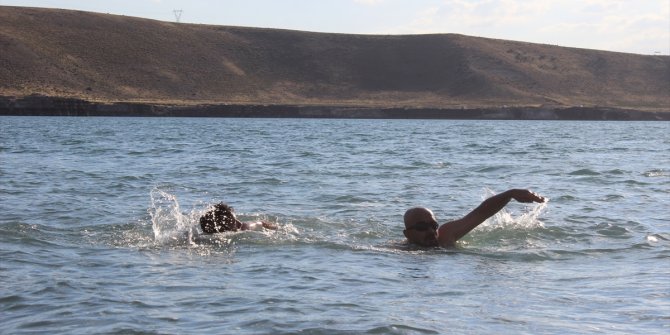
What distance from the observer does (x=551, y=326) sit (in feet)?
23.2

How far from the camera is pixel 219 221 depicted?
11.6m

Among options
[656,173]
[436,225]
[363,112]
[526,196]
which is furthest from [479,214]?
[363,112]

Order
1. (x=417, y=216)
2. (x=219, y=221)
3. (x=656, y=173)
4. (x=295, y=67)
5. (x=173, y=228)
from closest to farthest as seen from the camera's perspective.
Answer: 1. (x=417, y=216)
2. (x=219, y=221)
3. (x=173, y=228)
4. (x=656, y=173)
5. (x=295, y=67)

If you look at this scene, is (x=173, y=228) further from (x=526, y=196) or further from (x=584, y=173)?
(x=584, y=173)

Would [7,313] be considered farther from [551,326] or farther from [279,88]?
[279,88]

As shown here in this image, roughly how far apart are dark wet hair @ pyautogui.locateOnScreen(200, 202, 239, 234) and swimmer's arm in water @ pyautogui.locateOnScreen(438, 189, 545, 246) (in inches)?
94.5

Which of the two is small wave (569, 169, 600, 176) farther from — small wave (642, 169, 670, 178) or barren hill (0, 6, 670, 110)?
barren hill (0, 6, 670, 110)

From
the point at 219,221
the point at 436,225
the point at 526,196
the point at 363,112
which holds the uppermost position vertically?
the point at 526,196

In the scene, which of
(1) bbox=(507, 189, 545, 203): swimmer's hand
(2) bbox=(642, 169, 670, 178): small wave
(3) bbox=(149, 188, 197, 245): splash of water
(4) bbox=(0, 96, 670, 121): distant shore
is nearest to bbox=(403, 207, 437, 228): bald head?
Result: (1) bbox=(507, 189, 545, 203): swimmer's hand

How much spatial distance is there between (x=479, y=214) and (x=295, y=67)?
114692mm

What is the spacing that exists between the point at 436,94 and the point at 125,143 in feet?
274

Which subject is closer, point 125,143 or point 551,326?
point 551,326

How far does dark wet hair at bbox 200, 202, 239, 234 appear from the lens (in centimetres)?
1152

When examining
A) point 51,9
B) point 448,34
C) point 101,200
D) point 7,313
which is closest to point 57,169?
point 101,200
